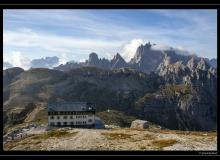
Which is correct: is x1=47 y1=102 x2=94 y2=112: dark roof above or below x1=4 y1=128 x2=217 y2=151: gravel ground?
above

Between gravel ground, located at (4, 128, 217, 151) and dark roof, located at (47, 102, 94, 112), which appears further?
dark roof, located at (47, 102, 94, 112)

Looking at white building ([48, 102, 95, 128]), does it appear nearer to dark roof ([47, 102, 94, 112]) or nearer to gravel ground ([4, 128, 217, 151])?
dark roof ([47, 102, 94, 112])

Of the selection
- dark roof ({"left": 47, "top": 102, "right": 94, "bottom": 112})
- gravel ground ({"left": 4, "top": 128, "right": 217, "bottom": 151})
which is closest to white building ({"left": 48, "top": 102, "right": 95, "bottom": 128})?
dark roof ({"left": 47, "top": 102, "right": 94, "bottom": 112})

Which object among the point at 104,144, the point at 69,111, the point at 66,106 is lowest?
the point at 104,144

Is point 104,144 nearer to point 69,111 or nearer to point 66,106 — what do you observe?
point 66,106

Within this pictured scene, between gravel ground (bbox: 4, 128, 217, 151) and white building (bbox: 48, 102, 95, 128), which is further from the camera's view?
white building (bbox: 48, 102, 95, 128)

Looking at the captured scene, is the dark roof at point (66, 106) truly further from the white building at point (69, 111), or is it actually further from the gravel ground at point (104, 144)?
the gravel ground at point (104, 144)

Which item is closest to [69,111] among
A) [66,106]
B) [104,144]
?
[66,106]

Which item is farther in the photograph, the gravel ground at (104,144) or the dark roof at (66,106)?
the dark roof at (66,106)

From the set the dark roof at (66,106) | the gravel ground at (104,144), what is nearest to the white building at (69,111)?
the dark roof at (66,106)
